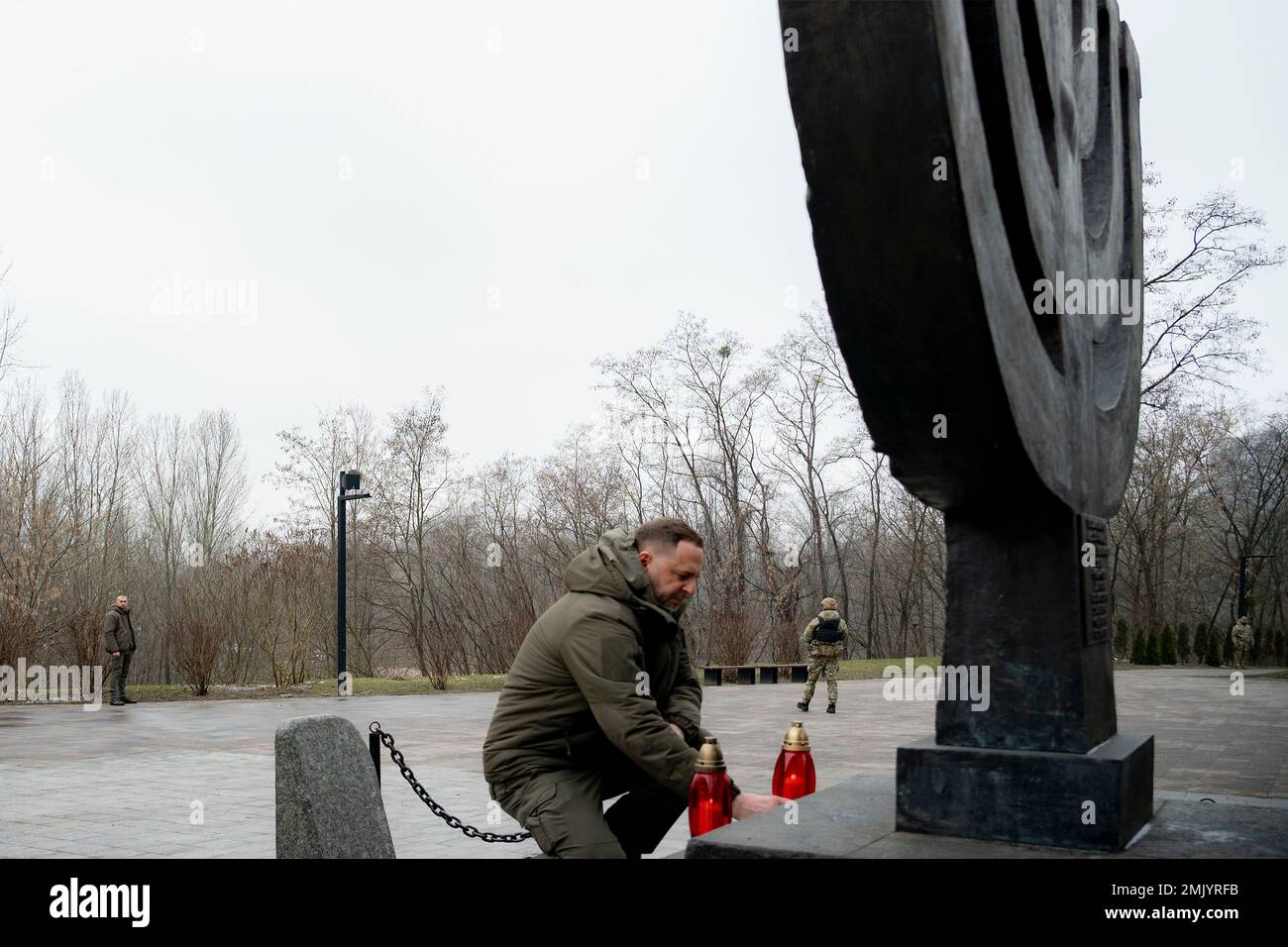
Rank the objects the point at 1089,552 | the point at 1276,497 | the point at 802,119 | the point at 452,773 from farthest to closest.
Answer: the point at 1276,497 < the point at 452,773 < the point at 1089,552 < the point at 802,119

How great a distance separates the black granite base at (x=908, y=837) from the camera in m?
3.03

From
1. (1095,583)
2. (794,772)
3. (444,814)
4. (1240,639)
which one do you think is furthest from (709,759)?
(1240,639)

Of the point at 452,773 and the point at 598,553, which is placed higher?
the point at 598,553

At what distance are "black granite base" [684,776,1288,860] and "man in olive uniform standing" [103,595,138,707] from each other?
1763cm

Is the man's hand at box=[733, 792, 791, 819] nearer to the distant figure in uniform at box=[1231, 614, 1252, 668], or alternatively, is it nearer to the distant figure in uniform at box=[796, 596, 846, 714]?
the distant figure in uniform at box=[796, 596, 846, 714]

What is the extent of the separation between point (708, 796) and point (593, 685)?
0.48m

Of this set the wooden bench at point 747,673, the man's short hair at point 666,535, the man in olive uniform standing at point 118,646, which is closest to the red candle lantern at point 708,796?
the man's short hair at point 666,535

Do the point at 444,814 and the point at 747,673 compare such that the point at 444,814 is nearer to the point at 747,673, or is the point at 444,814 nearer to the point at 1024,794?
the point at 1024,794

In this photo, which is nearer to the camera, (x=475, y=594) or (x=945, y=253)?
(x=945, y=253)

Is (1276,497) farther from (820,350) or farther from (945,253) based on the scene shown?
(945,253)

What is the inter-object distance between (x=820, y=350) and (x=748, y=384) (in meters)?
2.60

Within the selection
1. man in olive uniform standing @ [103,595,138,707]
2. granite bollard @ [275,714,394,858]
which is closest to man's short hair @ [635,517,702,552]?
granite bollard @ [275,714,394,858]

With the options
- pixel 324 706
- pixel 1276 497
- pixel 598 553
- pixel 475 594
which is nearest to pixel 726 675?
pixel 324 706

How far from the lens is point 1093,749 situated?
10.7 feet
